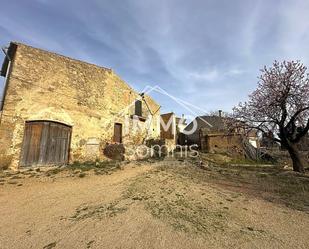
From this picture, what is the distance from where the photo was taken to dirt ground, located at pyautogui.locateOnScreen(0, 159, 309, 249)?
3.61 metres

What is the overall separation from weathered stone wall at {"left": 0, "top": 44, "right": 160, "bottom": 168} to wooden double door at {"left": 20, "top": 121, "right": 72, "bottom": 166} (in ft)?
0.90

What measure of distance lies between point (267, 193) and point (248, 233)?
3.52 metres

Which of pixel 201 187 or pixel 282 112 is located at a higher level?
pixel 282 112

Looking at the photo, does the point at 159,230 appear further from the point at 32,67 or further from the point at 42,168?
the point at 32,67

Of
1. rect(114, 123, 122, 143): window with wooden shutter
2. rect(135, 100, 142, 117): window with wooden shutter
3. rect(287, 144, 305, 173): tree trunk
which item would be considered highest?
rect(135, 100, 142, 117): window with wooden shutter

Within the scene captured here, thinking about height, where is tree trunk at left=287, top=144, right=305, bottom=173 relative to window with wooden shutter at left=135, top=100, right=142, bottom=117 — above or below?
below

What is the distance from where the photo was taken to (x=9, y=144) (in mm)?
9266

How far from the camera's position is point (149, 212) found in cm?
479

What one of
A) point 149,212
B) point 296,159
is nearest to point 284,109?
point 296,159

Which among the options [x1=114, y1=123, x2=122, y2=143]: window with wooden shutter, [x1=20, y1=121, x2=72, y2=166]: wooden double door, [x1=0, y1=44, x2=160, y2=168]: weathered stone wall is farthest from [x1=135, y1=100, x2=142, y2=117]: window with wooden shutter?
[x1=20, y1=121, x2=72, y2=166]: wooden double door

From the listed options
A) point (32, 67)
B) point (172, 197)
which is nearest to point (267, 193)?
point (172, 197)

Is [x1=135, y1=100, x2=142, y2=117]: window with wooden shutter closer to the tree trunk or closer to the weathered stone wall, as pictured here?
the weathered stone wall

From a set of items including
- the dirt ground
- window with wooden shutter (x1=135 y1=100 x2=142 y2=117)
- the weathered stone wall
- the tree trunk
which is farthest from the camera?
window with wooden shutter (x1=135 y1=100 x2=142 y2=117)

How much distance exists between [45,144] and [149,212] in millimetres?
7912
